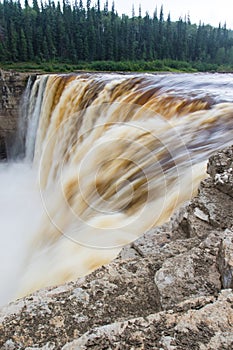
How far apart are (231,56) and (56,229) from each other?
5546cm

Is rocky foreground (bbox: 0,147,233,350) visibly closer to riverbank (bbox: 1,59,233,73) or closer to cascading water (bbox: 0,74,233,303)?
cascading water (bbox: 0,74,233,303)

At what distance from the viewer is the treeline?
40500 mm

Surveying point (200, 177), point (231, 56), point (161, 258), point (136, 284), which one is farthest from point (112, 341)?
point (231, 56)

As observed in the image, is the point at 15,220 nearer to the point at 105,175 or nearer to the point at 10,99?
the point at 105,175

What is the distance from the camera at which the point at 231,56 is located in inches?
2093

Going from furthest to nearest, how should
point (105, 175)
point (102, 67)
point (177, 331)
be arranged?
point (102, 67) < point (105, 175) < point (177, 331)

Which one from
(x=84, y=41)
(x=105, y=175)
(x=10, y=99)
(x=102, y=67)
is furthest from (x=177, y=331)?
(x=84, y=41)

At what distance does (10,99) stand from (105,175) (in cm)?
1087

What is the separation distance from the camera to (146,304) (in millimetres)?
1648

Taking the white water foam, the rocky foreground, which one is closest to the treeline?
the white water foam

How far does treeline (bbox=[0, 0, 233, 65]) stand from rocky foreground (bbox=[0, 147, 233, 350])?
40184 mm

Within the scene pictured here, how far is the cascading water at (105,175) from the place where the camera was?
406cm

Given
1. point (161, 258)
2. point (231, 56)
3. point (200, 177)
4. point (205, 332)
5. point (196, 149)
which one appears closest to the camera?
point (205, 332)

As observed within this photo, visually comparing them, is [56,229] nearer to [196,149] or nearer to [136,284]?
[196,149]
